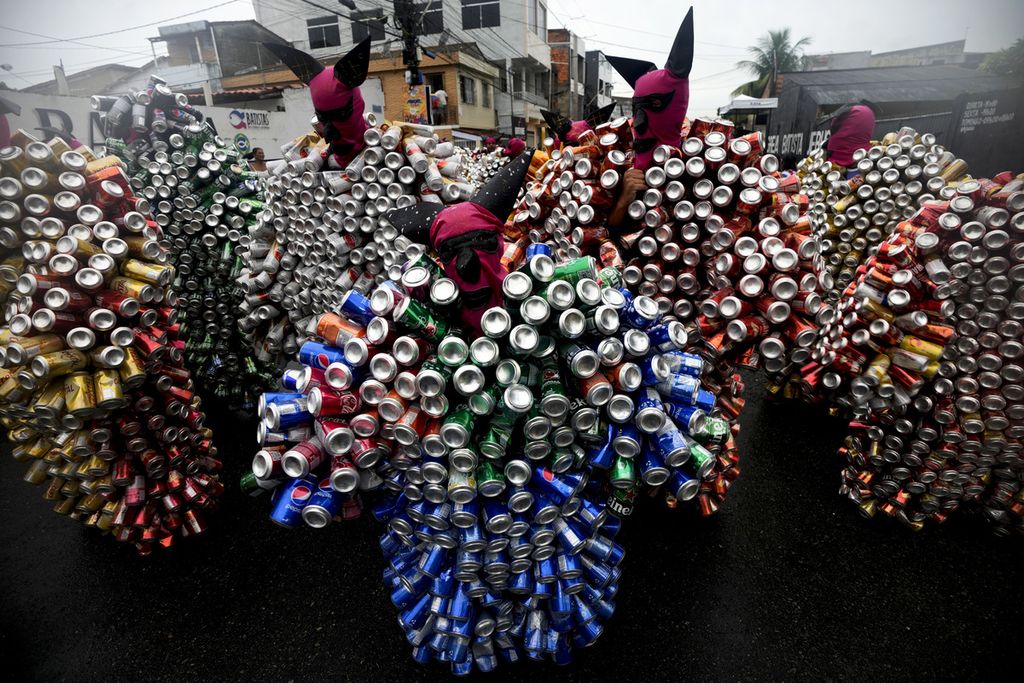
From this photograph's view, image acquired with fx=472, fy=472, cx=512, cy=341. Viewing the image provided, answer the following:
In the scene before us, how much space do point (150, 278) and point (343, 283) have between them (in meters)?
1.34

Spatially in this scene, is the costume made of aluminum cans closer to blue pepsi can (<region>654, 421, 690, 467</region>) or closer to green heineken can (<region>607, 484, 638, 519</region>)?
green heineken can (<region>607, 484, 638, 519</region>)

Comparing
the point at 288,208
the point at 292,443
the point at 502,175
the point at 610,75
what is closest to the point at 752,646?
the point at 292,443

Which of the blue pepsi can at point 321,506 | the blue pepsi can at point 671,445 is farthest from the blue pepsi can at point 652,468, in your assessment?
the blue pepsi can at point 321,506

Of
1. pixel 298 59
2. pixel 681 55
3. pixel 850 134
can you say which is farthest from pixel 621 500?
pixel 850 134

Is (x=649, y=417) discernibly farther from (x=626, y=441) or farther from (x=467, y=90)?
(x=467, y=90)

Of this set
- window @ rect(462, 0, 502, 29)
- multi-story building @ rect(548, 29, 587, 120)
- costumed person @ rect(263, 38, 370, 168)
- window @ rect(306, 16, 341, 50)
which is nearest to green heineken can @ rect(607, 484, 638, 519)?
costumed person @ rect(263, 38, 370, 168)

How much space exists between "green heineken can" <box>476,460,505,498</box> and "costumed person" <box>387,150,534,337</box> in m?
0.53

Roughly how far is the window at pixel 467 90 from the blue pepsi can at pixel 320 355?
74.7 ft

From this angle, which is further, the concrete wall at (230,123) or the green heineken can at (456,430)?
the concrete wall at (230,123)

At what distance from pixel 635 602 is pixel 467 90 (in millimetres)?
24353

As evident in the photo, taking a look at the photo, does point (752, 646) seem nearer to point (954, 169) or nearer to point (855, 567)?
point (855, 567)

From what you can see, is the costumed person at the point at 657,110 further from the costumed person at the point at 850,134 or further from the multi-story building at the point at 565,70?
the multi-story building at the point at 565,70

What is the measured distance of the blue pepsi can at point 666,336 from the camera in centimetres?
189

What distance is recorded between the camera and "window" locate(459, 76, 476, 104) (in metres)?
21.9
